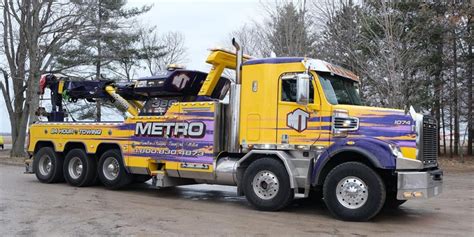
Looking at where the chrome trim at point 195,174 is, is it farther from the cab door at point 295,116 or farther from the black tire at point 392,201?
the black tire at point 392,201

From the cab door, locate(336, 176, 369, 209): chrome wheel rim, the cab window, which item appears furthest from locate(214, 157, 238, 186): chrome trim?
locate(336, 176, 369, 209): chrome wheel rim

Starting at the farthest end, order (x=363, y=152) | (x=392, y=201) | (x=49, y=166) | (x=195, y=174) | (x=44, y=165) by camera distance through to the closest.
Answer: (x=44, y=165) < (x=49, y=166) < (x=195, y=174) < (x=392, y=201) < (x=363, y=152)

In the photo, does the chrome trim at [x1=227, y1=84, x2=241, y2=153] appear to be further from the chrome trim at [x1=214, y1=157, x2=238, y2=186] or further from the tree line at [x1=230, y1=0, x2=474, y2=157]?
the tree line at [x1=230, y1=0, x2=474, y2=157]

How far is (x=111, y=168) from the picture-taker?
12.7 meters

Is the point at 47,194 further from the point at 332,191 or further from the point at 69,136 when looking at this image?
the point at 332,191

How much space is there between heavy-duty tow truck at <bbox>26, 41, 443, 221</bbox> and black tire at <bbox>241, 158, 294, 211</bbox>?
0.02 metres

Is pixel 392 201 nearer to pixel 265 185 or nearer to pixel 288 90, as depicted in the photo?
pixel 265 185

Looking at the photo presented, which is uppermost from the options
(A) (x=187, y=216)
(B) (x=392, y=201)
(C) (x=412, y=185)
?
(C) (x=412, y=185)

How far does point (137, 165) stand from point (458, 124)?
25823 millimetres

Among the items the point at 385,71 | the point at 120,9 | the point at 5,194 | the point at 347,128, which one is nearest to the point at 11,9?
the point at 120,9

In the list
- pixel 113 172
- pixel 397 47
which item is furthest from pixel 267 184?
pixel 397 47

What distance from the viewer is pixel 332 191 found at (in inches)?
350

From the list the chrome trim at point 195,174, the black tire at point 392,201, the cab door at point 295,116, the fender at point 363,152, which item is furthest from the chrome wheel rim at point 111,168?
the black tire at point 392,201

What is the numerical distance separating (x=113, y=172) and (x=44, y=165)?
9.59ft
